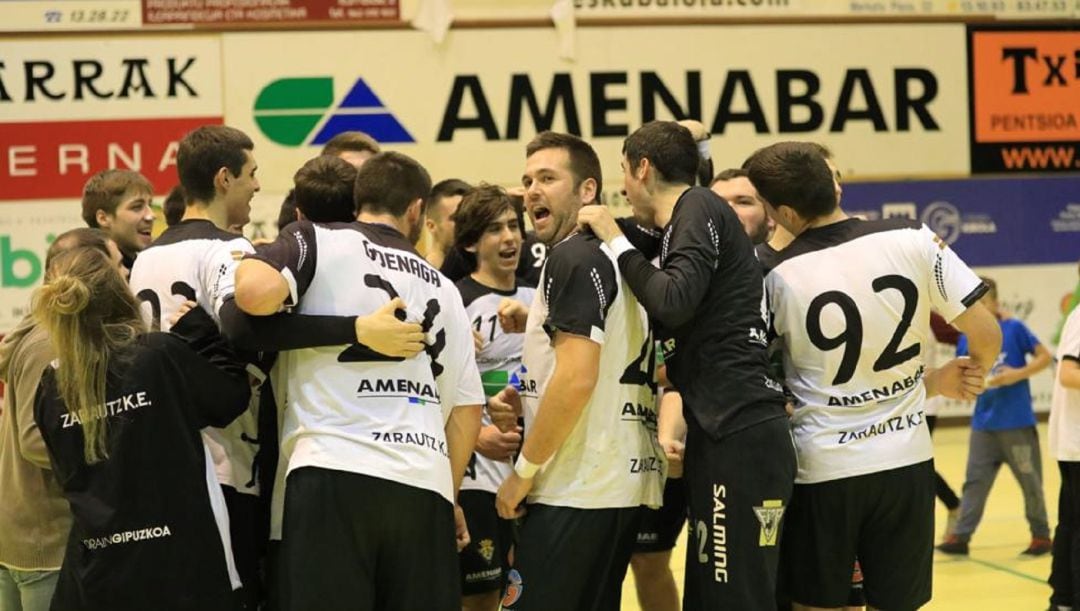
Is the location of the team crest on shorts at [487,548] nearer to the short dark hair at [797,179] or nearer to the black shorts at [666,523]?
the black shorts at [666,523]

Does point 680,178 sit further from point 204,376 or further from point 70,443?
point 70,443

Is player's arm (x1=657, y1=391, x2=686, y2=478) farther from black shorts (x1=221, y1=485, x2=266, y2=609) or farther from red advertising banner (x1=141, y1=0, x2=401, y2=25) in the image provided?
red advertising banner (x1=141, y1=0, x2=401, y2=25)

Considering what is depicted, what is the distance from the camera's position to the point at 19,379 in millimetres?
4684

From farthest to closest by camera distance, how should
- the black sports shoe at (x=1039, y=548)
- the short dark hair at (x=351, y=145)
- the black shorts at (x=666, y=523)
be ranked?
the black sports shoe at (x=1039, y=548) → the short dark hair at (x=351, y=145) → the black shorts at (x=666, y=523)

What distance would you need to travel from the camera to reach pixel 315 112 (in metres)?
14.1

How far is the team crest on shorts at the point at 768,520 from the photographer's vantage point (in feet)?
15.0

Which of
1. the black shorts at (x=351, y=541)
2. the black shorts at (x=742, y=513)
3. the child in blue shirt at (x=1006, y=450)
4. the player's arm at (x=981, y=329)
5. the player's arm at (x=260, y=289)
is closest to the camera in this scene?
the player's arm at (x=260, y=289)

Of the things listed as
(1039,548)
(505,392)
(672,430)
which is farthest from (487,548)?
(1039,548)

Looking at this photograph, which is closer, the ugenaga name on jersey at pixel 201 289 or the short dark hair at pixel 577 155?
the ugenaga name on jersey at pixel 201 289

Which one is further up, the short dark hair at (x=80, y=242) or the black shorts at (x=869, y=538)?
the short dark hair at (x=80, y=242)

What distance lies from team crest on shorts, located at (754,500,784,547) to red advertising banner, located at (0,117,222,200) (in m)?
10.6

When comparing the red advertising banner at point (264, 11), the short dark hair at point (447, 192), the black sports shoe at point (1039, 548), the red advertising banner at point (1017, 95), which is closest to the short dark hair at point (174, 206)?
the short dark hair at point (447, 192)

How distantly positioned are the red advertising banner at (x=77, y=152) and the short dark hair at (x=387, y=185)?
31.9 ft

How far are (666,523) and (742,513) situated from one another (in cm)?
158
